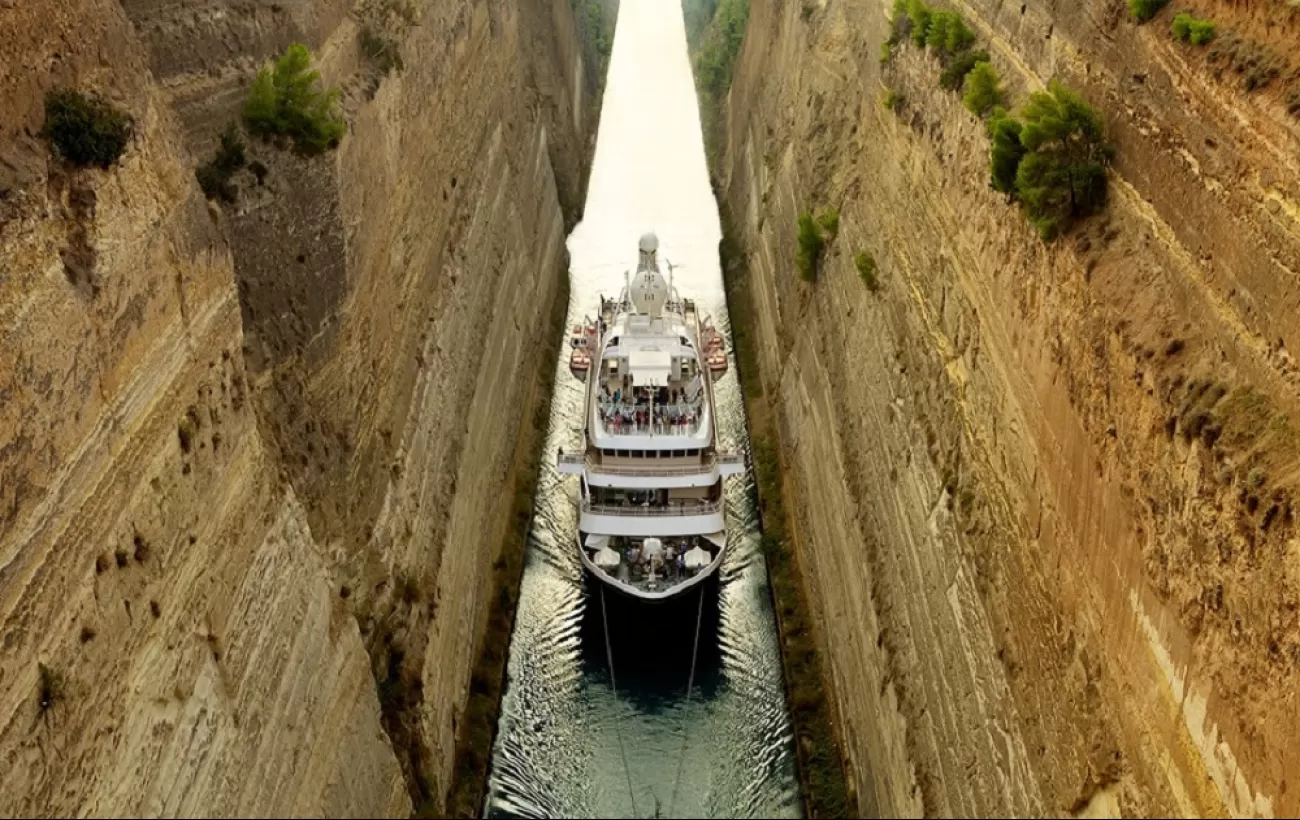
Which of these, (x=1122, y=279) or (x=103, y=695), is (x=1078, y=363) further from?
(x=103, y=695)

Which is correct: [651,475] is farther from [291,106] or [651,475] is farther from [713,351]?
[291,106]

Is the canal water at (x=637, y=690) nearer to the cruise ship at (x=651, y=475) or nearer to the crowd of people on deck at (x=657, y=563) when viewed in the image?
the crowd of people on deck at (x=657, y=563)

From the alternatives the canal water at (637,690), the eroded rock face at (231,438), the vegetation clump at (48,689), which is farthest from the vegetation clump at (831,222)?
the vegetation clump at (48,689)

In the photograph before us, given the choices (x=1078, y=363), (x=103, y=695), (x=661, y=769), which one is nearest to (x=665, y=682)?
(x=661, y=769)

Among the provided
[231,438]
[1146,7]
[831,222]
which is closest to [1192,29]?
[1146,7]

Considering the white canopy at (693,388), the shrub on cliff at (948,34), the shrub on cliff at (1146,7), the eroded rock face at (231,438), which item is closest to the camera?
the eroded rock face at (231,438)

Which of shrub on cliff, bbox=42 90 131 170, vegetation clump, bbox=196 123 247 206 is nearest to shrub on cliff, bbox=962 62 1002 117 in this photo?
vegetation clump, bbox=196 123 247 206

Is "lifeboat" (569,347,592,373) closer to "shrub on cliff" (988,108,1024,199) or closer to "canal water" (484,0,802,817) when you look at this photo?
"canal water" (484,0,802,817)
